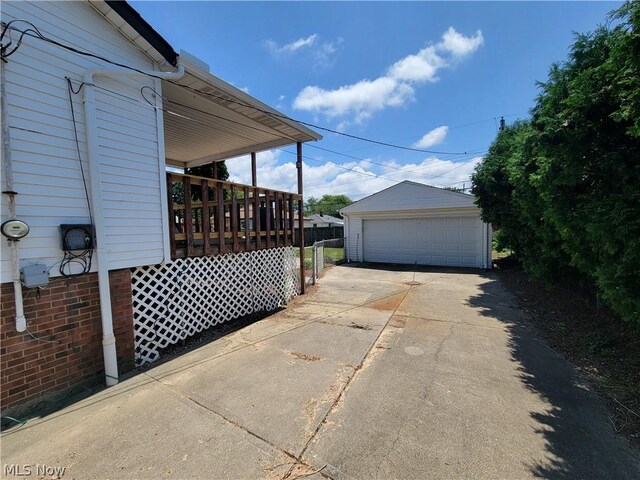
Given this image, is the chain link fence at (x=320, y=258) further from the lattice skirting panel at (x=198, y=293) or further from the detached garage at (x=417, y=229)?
the lattice skirting panel at (x=198, y=293)

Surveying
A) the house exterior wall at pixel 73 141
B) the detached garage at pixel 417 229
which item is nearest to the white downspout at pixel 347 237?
the detached garage at pixel 417 229

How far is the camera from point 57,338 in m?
3.01

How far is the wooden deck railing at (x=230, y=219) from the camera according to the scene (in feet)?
14.9

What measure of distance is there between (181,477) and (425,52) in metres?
10.6

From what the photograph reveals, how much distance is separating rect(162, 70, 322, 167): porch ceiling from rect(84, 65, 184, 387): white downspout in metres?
1.33

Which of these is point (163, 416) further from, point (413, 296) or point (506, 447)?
point (413, 296)

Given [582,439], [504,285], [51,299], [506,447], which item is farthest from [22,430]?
[504,285]

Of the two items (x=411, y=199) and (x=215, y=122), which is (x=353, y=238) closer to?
(x=411, y=199)

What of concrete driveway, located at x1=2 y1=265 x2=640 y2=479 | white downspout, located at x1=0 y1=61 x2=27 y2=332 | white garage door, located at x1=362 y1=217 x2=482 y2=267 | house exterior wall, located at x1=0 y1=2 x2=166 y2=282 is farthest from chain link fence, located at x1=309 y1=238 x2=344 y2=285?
white downspout, located at x1=0 y1=61 x2=27 y2=332

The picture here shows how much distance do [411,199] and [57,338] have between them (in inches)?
489

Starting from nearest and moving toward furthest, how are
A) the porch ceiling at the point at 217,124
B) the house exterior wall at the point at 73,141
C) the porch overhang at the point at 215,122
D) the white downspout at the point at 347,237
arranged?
1. the house exterior wall at the point at 73,141
2. the porch overhang at the point at 215,122
3. the porch ceiling at the point at 217,124
4. the white downspout at the point at 347,237

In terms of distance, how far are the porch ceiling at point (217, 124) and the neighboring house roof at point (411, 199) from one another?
7.41 metres

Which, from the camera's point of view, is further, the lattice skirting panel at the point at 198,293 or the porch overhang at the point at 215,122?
the porch overhang at the point at 215,122

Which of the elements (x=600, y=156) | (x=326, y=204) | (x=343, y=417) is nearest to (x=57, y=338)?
(x=343, y=417)
